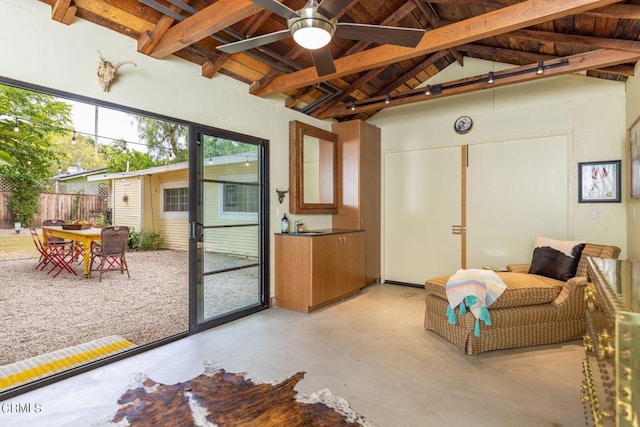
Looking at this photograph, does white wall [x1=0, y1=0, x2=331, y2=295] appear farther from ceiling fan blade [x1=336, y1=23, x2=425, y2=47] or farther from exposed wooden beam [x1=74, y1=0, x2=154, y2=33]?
ceiling fan blade [x1=336, y1=23, x2=425, y2=47]

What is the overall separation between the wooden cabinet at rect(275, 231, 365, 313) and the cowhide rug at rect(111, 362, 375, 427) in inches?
63.5

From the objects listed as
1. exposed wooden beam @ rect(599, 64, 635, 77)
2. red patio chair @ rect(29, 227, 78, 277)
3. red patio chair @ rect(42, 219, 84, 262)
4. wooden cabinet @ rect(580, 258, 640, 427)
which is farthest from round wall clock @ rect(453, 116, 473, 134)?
red patio chair @ rect(42, 219, 84, 262)

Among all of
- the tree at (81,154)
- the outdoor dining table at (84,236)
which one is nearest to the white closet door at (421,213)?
the outdoor dining table at (84,236)

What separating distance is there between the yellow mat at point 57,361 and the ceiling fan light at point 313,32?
2962mm

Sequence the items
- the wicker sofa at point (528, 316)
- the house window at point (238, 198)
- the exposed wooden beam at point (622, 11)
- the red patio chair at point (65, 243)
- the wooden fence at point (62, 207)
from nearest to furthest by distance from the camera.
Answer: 1. the exposed wooden beam at point (622, 11)
2. the wicker sofa at point (528, 316)
3. the house window at point (238, 198)
4. the red patio chair at point (65, 243)
5. the wooden fence at point (62, 207)

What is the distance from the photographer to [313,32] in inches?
75.5

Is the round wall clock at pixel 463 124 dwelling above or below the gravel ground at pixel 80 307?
above

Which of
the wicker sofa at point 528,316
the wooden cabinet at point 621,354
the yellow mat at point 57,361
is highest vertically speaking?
the wooden cabinet at point 621,354

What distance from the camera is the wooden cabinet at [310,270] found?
3945 millimetres

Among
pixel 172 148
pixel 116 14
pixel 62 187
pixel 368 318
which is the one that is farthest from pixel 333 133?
pixel 62 187

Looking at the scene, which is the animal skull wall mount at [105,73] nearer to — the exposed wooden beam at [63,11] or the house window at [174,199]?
the exposed wooden beam at [63,11]

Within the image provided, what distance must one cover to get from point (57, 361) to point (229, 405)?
1832mm

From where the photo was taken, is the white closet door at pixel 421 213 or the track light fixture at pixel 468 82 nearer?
the track light fixture at pixel 468 82

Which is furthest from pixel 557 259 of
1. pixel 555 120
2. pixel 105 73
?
pixel 105 73
